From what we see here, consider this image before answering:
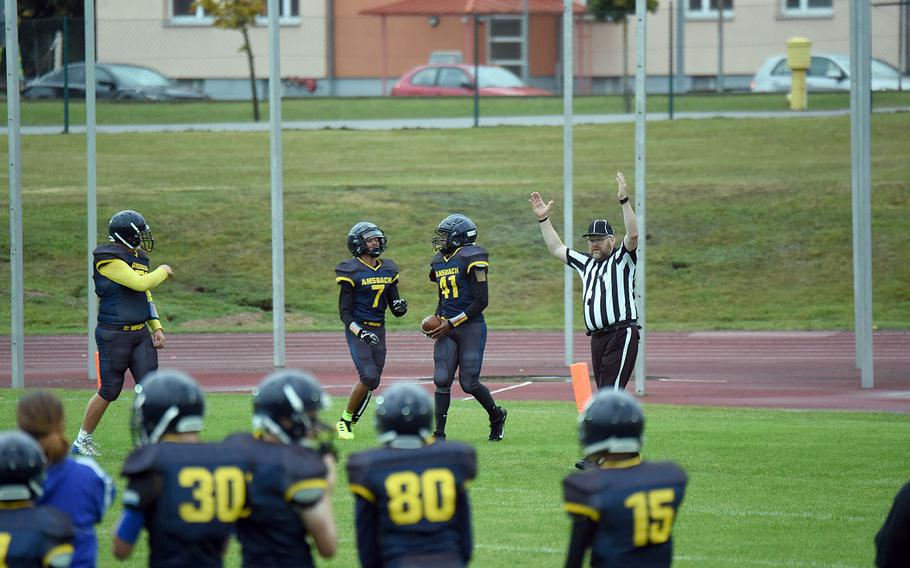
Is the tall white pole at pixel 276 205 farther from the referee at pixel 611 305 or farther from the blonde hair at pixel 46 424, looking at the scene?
the blonde hair at pixel 46 424

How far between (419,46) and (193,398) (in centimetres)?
4004

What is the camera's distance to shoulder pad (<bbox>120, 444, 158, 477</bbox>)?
17.3 feet

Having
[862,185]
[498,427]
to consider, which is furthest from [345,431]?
[862,185]

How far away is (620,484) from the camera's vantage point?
534 cm

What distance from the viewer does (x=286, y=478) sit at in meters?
5.32

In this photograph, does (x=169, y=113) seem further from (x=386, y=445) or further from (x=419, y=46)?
(x=386, y=445)

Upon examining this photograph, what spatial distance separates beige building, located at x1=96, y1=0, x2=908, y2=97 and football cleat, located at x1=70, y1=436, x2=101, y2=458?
30677 millimetres

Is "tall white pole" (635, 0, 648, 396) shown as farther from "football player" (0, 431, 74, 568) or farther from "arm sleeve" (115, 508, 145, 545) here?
"football player" (0, 431, 74, 568)

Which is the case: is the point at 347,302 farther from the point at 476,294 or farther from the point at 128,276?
the point at 128,276

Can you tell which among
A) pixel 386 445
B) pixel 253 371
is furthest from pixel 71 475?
pixel 253 371

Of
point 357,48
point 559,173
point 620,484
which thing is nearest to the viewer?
point 620,484

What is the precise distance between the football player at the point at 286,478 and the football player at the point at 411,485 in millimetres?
170

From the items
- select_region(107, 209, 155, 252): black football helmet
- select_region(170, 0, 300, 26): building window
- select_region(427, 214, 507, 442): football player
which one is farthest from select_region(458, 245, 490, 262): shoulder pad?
select_region(170, 0, 300, 26): building window

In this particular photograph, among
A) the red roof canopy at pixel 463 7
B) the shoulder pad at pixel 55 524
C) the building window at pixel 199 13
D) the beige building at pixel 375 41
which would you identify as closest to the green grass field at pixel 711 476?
the shoulder pad at pixel 55 524
